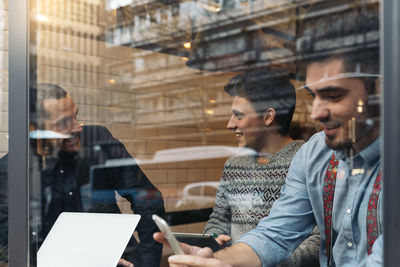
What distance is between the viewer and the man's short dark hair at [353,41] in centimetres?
101

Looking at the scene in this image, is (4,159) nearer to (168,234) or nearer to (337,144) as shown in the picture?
(168,234)

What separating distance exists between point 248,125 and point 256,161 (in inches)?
13.0

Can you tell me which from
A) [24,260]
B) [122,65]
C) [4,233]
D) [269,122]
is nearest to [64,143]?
[4,233]

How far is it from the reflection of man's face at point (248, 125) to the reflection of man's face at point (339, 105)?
971 millimetres

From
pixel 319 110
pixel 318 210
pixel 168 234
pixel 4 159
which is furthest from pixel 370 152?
pixel 4 159

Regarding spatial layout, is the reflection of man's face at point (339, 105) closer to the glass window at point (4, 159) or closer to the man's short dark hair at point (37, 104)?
the man's short dark hair at point (37, 104)

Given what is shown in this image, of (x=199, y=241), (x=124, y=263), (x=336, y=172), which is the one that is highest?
(x=336, y=172)

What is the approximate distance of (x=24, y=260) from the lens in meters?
1.45

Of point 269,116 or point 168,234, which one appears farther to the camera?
point 269,116

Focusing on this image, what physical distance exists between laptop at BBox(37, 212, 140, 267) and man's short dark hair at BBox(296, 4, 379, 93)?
83cm

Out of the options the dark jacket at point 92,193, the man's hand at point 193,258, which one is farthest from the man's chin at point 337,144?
the dark jacket at point 92,193

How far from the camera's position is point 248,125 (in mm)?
2422

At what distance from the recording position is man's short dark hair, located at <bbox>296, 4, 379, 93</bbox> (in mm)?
1011

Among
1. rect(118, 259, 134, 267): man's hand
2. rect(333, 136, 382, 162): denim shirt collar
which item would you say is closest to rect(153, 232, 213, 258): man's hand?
rect(118, 259, 134, 267): man's hand
